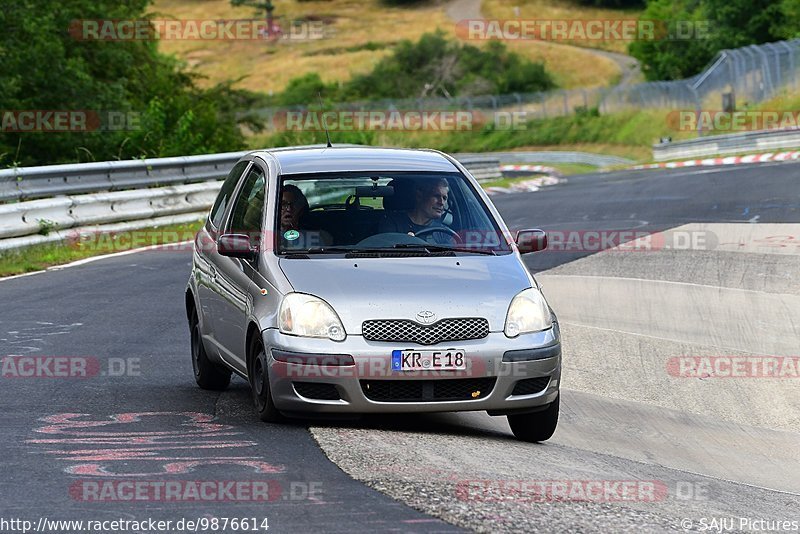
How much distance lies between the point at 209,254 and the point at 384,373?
2602 millimetres

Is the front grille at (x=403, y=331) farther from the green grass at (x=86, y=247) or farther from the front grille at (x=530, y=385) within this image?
the green grass at (x=86, y=247)

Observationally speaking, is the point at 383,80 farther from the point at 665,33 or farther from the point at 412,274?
the point at 412,274

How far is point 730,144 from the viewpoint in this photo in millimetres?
45062

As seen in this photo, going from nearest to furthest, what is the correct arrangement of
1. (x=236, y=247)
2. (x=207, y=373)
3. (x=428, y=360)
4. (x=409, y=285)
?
(x=428, y=360) → (x=409, y=285) → (x=236, y=247) → (x=207, y=373)

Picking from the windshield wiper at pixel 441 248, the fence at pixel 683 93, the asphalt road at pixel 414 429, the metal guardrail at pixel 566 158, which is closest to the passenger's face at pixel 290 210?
the windshield wiper at pixel 441 248

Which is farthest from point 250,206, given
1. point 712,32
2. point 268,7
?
point 268,7

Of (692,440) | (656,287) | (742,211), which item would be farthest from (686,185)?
(692,440)

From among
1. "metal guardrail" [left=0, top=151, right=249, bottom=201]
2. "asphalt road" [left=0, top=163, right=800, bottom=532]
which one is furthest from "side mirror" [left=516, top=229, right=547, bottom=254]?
"metal guardrail" [left=0, top=151, right=249, bottom=201]

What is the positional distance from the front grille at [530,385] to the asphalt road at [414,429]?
341 mm

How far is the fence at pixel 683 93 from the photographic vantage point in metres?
52.6

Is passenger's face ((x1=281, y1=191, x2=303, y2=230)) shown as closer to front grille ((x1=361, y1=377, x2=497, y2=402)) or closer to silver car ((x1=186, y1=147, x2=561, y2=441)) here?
silver car ((x1=186, y1=147, x2=561, y2=441))

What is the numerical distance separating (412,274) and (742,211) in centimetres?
1518

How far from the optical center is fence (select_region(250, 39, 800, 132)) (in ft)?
172

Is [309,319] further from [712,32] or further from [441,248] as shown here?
[712,32]
